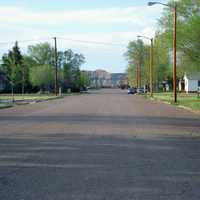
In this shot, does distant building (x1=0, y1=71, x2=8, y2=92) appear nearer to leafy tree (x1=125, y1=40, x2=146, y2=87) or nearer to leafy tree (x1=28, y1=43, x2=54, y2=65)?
leafy tree (x1=28, y1=43, x2=54, y2=65)

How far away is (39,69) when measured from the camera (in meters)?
112

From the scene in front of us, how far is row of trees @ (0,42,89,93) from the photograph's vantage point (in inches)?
4422

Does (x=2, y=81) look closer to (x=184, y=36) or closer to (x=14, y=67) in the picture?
(x=14, y=67)

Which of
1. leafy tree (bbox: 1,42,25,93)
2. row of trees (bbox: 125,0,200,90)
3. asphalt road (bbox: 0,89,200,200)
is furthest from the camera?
leafy tree (bbox: 1,42,25,93)

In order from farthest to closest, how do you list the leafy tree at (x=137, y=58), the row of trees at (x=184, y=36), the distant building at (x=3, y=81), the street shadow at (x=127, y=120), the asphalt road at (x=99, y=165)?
the distant building at (x=3, y=81) → the leafy tree at (x=137, y=58) → the row of trees at (x=184, y=36) → the street shadow at (x=127, y=120) → the asphalt road at (x=99, y=165)

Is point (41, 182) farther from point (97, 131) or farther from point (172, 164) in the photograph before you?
point (97, 131)

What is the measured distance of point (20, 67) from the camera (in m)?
114

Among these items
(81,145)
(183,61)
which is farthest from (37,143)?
(183,61)

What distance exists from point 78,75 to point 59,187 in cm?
12567

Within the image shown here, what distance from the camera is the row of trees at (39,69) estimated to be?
112 m

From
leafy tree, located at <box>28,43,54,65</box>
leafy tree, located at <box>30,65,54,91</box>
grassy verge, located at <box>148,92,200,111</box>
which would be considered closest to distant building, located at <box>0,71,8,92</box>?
leafy tree, located at <box>28,43,54,65</box>

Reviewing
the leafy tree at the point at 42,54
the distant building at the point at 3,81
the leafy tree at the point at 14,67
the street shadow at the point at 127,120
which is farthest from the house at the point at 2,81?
the street shadow at the point at 127,120

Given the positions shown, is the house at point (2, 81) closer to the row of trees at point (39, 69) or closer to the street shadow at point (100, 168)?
the row of trees at point (39, 69)

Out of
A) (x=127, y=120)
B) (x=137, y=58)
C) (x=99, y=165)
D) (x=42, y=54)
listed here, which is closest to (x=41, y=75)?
(x=42, y=54)
